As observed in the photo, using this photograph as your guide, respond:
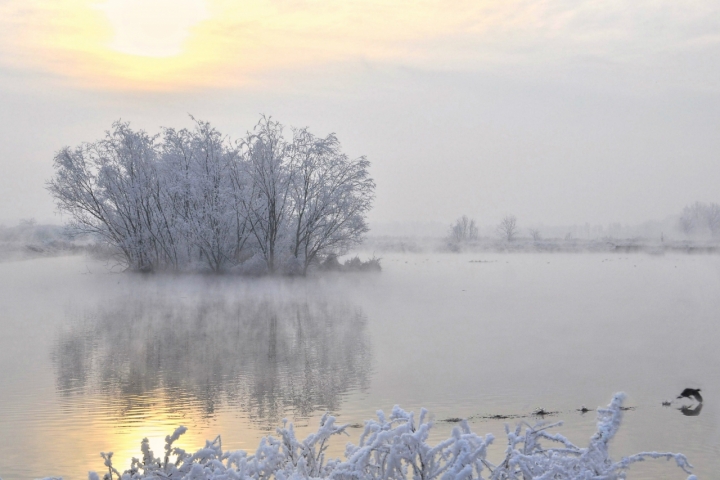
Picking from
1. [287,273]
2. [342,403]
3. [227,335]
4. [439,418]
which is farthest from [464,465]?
[287,273]

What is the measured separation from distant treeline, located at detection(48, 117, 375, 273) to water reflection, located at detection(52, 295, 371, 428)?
11091 mm

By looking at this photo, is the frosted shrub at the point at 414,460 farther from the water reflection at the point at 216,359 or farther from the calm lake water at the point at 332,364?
the water reflection at the point at 216,359

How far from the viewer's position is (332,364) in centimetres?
1548

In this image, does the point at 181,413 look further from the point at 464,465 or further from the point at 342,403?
the point at 464,465

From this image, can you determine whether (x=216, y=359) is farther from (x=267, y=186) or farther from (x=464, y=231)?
(x=464, y=231)

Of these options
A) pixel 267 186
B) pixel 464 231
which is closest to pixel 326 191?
pixel 267 186

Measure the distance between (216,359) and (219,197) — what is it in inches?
844

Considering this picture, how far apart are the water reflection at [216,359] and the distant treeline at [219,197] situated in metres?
11.1

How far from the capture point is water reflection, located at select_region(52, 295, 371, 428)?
39.7 feet

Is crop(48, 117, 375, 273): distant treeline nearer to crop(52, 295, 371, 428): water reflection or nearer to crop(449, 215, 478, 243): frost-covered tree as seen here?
crop(52, 295, 371, 428): water reflection

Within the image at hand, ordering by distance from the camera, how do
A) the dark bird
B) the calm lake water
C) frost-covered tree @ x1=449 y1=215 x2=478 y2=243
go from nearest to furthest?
the calm lake water < the dark bird < frost-covered tree @ x1=449 y1=215 x2=478 y2=243

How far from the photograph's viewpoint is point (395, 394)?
41.2ft

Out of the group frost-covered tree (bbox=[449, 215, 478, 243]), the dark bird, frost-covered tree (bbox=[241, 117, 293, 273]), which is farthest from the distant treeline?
frost-covered tree (bbox=[449, 215, 478, 243])

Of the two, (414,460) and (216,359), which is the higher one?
(414,460)
